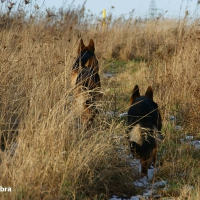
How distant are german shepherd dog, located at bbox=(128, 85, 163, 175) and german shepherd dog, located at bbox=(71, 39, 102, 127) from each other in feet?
1.58

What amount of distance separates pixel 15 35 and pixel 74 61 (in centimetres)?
104

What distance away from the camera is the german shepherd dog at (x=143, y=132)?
4484 mm

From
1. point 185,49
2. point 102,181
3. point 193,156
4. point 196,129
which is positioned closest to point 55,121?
point 102,181

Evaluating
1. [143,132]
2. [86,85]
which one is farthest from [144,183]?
[86,85]

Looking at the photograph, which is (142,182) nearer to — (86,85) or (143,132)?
(143,132)

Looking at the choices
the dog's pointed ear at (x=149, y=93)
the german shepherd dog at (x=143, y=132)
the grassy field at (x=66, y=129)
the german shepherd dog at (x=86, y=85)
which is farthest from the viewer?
the dog's pointed ear at (x=149, y=93)

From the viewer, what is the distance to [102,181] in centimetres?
397

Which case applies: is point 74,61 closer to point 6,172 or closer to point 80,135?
point 80,135

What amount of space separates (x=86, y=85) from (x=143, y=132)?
152 cm

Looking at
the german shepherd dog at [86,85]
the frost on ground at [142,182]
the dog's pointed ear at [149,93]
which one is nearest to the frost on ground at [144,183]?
the frost on ground at [142,182]

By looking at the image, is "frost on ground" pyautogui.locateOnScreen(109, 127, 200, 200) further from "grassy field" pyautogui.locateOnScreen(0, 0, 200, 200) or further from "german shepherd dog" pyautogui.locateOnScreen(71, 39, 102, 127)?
"german shepherd dog" pyautogui.locateOnScreen(71, 39, 102, 127)

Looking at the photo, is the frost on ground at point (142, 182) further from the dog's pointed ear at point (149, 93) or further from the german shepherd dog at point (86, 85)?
the dog's pointed ear at point (149, 93)

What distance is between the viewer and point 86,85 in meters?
5.78

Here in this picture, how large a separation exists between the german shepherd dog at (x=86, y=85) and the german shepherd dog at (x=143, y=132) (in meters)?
0.48
